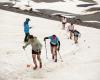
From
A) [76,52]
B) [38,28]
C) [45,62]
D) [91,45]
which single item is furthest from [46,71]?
[38,28]

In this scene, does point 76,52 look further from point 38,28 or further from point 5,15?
point 5,15

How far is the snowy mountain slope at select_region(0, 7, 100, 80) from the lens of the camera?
18062 mm

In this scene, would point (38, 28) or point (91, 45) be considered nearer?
point (91, 45)

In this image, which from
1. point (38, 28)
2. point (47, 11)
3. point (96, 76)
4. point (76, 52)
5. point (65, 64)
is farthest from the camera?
point (47, 11)

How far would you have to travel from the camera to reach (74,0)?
202 ft

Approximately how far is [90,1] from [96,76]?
4490 centimetres

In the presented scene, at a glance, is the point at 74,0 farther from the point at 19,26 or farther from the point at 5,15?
the point at 19,26

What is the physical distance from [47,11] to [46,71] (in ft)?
112

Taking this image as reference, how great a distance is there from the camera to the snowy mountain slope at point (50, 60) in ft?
59.3

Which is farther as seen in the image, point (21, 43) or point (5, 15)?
point (5, 15)

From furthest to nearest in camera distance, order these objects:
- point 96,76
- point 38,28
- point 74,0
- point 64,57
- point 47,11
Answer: point 74,0
point 47,11
point 38,28
point 64,57
point 96,76

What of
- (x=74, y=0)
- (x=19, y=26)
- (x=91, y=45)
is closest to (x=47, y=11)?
(x=74, y=0)

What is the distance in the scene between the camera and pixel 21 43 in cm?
2669

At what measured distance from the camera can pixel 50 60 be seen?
69.5 feet
